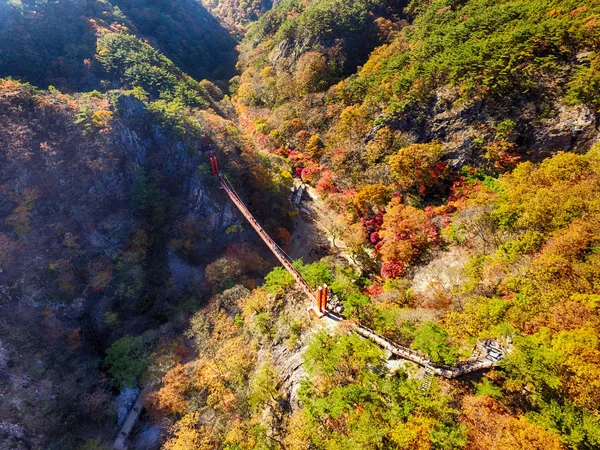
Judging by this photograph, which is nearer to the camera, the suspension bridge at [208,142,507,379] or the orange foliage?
the orange foliage

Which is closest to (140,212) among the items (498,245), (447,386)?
(447,386)

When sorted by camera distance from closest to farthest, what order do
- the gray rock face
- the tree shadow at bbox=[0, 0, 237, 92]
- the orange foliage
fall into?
the orange foliage, the gray rock face, the tree shadow at bbox=[0, 0, 237, 92]

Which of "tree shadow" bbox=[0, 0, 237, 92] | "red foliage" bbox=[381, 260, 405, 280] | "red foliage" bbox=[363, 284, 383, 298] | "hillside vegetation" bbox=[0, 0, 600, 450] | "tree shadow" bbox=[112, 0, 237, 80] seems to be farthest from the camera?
"tree shadow" bbox=[112, 0, 237, 80]

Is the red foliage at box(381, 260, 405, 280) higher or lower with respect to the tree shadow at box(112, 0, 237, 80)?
lower

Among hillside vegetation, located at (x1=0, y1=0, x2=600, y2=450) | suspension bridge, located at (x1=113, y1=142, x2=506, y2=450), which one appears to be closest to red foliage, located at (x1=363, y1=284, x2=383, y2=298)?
hillside vegetation, located at (x1=0, y1=0, x2=600, y2=450)

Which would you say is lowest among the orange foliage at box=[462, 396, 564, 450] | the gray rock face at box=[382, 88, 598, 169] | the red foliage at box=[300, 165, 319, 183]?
the orange foliage at box=[462, 396, 564, 450]

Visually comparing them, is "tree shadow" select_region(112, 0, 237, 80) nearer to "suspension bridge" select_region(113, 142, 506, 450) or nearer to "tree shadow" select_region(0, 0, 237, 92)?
"tree shadow" select_region(0, 0, 237, 92)

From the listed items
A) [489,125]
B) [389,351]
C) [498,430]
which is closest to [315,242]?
[389,351]

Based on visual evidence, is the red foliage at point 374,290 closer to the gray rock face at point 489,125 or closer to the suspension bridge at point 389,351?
the suspension bridge at point 389,351

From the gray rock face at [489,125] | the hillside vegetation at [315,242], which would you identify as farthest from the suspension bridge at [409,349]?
the gray rock face at [489,125]

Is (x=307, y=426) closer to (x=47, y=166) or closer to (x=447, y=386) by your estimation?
(x=447, y=386)

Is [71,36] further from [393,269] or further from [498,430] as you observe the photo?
[498,430]

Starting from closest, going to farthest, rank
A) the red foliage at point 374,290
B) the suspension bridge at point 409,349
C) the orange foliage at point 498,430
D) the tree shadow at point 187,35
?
1. the orange foliage at point 498,430
2. the suspension bridge at point 409,349
3. the red foliage at point 374,290
4. the tree shadow at point 187,35
